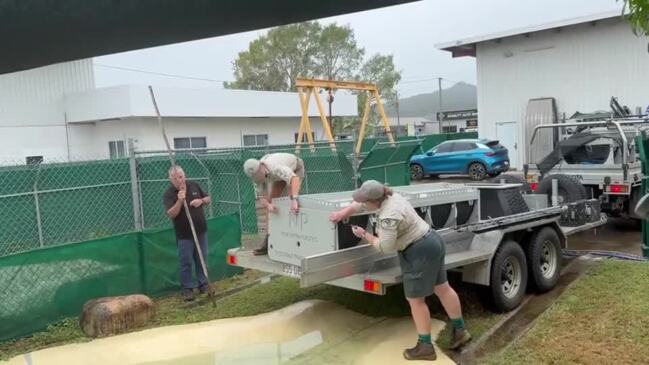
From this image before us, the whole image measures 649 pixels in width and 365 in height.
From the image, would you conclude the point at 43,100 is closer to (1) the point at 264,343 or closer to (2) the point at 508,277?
(1) the point at 264,343

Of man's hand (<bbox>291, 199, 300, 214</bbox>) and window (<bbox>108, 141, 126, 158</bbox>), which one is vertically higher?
window (<bbox>108, 141, 126, 158</bbox>)

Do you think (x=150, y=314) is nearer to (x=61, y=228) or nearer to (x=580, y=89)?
(x=61, y=228)

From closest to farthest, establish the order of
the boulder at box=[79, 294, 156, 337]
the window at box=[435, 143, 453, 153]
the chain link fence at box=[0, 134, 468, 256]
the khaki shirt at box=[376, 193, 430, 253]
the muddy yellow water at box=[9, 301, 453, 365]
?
the khaki shirt at box=[376, 193, 430, 253] < the muddy yellow water at box=[9, 301, 453, 365] < the boulder at box=[79, 294, 156, 337] < the chain link fence at box=[0, 134, 468, 256] < the window at box=[435, 143, 453, 153]

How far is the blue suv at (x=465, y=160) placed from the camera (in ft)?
68.8

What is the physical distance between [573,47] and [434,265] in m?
21.6

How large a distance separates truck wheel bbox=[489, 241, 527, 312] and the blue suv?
49.3ft

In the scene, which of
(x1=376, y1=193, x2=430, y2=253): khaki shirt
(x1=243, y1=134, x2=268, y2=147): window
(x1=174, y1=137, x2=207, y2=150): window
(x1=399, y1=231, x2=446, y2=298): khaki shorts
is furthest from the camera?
(x1=243, y1=134, x2=268, y2=147): window

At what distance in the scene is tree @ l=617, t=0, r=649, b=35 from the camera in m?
1.70

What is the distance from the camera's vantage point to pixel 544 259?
6.98m

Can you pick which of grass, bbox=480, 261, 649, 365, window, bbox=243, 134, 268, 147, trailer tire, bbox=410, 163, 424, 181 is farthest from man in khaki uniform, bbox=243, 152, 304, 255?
window, bbox=243, 134, 268, 147

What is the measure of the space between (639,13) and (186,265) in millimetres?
6161

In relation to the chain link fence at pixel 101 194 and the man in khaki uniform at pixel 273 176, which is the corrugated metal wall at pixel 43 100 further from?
the man in khaki uniform at pixel 273 176

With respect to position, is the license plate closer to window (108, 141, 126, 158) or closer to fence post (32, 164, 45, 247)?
fence post (32, 164, 45, 247)

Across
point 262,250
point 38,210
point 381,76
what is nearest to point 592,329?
point 262,250
